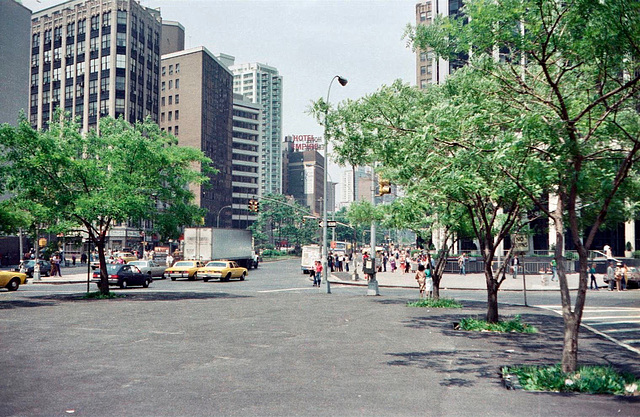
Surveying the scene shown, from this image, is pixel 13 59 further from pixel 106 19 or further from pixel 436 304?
pixel 106 19

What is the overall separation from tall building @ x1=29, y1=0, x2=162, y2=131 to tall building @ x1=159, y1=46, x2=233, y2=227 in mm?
13960

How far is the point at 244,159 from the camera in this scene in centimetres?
15050

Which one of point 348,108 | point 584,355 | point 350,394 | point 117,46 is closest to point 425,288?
point 348,108

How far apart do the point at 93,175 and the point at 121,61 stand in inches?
3323

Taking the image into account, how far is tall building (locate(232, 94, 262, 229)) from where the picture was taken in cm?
14815

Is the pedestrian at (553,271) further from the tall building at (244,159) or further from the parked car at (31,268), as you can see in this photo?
the tall building at (244,159)

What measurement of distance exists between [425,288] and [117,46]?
91.4m

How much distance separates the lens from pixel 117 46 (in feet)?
320

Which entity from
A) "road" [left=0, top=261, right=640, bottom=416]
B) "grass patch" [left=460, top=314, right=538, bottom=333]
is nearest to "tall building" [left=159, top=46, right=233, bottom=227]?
"road" [left=0, top=261, right=640, bottom=416]

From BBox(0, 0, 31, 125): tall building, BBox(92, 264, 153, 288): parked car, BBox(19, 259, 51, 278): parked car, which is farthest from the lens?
BBox(0, 0, 31, 125): tall building

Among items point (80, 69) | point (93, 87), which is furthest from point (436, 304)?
point (80, 69)

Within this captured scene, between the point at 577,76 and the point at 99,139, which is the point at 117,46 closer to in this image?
the point at 99,139

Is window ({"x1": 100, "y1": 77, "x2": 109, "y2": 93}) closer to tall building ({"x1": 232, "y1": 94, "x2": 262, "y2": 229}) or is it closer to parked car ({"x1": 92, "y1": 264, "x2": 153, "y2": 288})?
tall building ({"x1": 232, "y1": 94, "x2": 262, "y2": 229})

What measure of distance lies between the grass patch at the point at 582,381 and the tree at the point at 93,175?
18.0m
